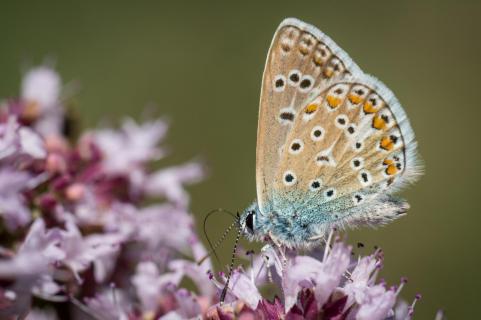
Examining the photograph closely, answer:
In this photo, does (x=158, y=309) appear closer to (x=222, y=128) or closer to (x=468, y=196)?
(x=222, y=128)

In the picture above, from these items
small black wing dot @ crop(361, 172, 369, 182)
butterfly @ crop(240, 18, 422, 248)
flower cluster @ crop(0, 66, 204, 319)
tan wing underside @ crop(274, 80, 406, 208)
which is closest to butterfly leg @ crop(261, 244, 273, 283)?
butterfly @ crop(240, 18, 422, 248)

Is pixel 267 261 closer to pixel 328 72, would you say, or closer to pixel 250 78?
pixel 328 72

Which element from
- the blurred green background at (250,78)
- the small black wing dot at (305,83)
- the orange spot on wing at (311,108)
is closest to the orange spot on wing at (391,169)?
the orange spot on wing at (311,108)

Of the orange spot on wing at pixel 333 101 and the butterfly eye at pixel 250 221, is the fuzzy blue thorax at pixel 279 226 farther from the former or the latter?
the orange spot on wing at pixel 333 101

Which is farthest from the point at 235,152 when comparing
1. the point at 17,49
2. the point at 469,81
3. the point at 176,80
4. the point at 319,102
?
the point at 319,102

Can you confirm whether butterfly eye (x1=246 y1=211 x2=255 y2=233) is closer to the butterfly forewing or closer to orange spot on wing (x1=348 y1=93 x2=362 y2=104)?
the butterfly forewing

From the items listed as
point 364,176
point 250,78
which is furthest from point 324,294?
point 250,78
